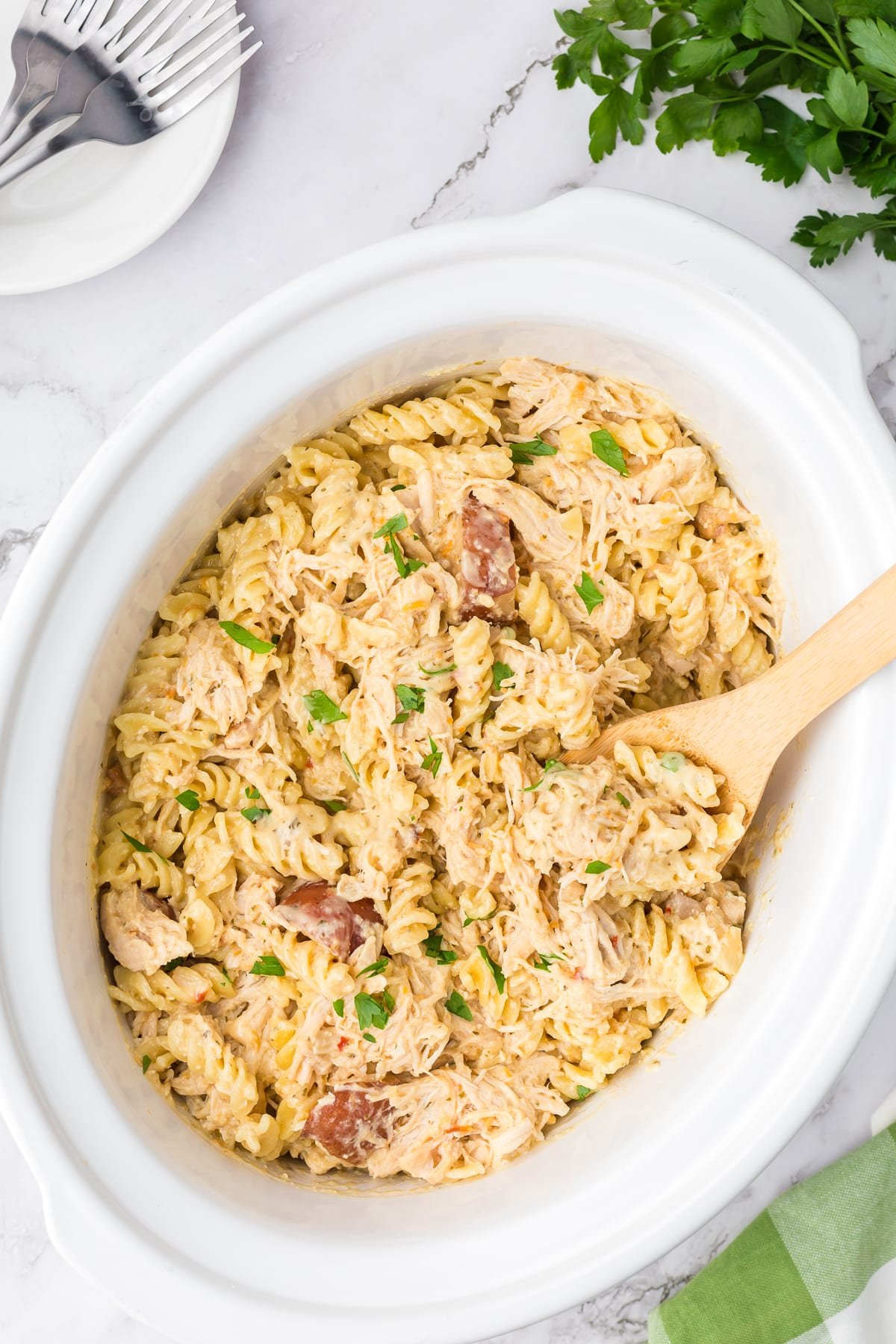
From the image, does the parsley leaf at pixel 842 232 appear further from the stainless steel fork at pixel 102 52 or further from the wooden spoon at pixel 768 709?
the stainless steel fork at pixel 102 52

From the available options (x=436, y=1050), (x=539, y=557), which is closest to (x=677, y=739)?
(x=539, y=557)

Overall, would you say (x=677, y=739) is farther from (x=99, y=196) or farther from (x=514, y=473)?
(x=99, y=196)

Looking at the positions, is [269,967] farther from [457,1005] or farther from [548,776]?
[548,776]

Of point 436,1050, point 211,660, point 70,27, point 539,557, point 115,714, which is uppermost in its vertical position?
point 70,27

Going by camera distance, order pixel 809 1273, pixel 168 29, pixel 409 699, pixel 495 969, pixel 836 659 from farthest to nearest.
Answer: pixel 809 1273, pixel 168 29, pixel 495 969, pixel 409 699, pixel 836 659

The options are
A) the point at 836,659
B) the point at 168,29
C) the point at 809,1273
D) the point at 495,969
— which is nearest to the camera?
the point at 836,659

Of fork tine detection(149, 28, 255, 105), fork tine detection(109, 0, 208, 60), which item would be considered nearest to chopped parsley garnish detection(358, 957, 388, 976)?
fork tine detection(149, 28, 255, 105)

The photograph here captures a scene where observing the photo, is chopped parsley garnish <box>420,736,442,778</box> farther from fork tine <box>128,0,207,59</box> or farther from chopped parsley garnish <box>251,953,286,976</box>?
fork tine <box>128,0,207,59</box>

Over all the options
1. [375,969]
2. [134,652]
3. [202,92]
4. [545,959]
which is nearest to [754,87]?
[202,92]
